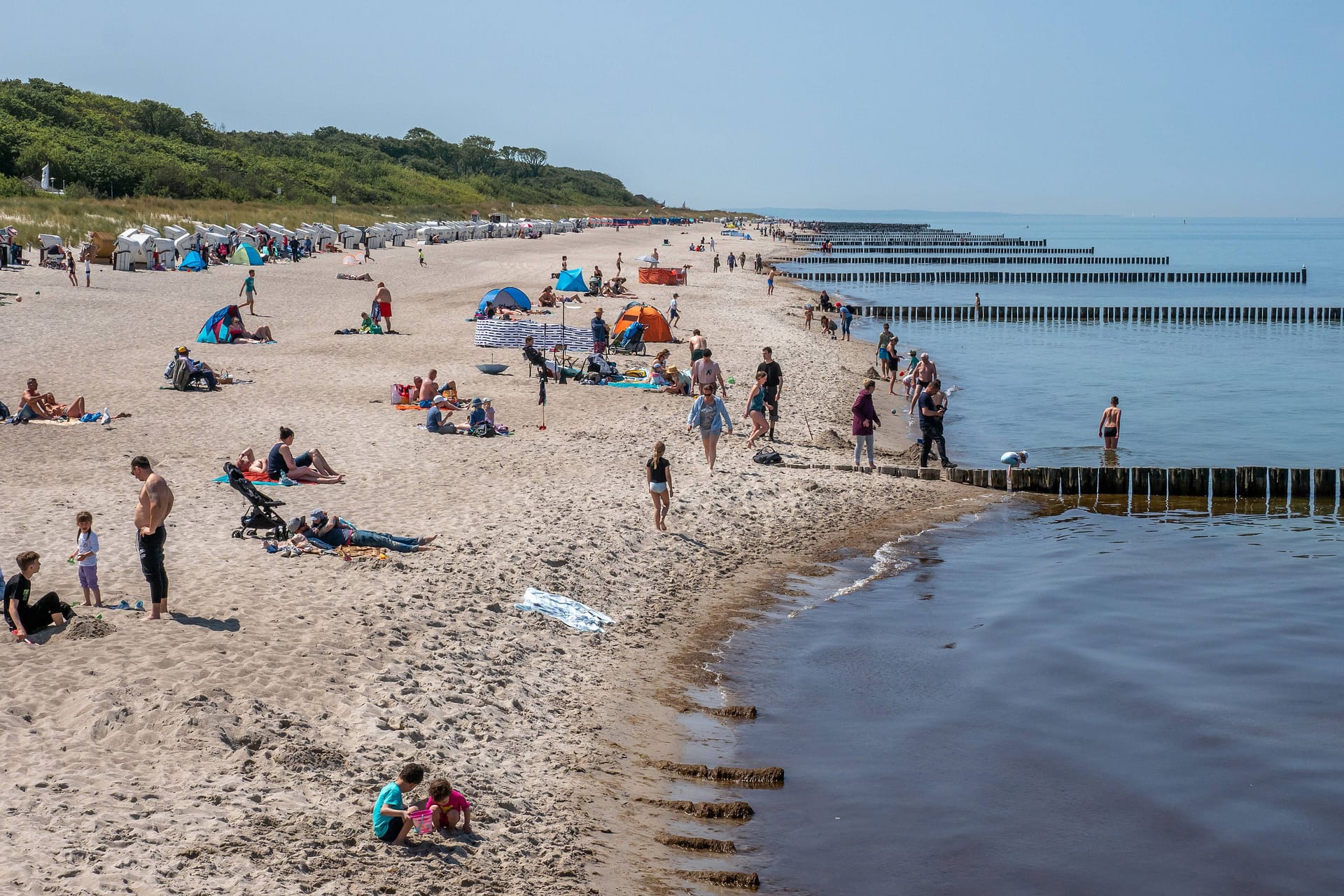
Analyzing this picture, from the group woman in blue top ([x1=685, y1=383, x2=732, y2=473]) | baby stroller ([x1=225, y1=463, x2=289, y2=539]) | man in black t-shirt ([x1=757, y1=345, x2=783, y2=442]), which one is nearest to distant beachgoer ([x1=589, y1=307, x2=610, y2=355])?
man in black t-shirt ([x1=757, y1=345, x2=783, y2=442])

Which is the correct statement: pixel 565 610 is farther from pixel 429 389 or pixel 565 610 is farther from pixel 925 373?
pixel 925 373

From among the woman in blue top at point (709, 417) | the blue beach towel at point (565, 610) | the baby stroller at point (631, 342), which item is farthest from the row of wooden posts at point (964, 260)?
the blue beach towel at point (565, 610)

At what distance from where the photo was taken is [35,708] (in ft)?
27.5

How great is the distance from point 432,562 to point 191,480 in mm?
4809

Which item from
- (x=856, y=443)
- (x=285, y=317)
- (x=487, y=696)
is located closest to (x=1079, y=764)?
(x=487, y=696)

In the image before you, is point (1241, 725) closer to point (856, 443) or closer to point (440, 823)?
point (440, 823)

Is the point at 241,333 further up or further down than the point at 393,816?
further up

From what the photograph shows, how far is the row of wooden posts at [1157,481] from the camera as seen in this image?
1925 centimetres

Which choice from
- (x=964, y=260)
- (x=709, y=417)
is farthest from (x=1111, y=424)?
(x=964, y=260)

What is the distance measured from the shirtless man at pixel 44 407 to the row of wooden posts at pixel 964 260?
77.9 m

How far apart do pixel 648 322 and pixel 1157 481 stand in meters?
15.5

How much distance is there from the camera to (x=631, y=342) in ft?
98.1

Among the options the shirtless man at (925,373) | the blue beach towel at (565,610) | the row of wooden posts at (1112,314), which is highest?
the row of wooden posts at (1112,314)

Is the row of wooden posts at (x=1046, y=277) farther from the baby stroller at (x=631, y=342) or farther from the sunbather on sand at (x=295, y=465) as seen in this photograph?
the sunbather on sand at (x=295, y=465)
